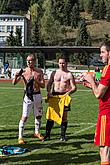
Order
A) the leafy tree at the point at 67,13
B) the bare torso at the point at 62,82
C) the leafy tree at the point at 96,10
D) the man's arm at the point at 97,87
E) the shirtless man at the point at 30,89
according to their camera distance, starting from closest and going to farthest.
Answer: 1. the man's arm at the point at 97,87
2. the shirtless man at the point at 30,89
3. the bare torso at the point at 62,82
4. the leafy tree at the point at 67,13
5. the leafy tree at the point at 96,10

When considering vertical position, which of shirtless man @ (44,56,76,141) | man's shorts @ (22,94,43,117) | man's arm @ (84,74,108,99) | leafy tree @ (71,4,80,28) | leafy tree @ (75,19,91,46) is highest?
man's arm @ (84,74,108,99)

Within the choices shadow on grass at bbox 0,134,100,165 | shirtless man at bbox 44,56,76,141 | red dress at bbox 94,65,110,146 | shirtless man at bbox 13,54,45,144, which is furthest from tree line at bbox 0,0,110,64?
red dress at bbox 94,65,110,146

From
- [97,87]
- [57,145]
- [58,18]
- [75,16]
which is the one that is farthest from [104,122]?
[75,16]

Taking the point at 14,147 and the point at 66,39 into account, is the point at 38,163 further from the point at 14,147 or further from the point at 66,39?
the point at 66,39

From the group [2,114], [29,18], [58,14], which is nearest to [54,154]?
[2,114]

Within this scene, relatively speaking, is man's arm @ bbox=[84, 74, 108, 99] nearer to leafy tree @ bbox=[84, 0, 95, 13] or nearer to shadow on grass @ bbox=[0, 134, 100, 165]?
shadow on grass @ bbox=[0, 134, 100, 165]

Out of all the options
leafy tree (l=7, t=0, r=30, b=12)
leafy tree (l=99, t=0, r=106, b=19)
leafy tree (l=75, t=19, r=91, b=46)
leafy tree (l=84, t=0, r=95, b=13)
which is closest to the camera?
leafy tree (l=75, t=19, r=91, b=46)

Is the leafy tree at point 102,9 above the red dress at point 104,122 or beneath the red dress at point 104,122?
beneath

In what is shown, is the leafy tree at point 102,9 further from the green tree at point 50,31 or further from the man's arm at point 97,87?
the man's arm at point 97,87

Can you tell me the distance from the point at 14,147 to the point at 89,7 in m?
178

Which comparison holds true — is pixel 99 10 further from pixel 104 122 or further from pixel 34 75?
pixel 104 122

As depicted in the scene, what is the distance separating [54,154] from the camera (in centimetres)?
867

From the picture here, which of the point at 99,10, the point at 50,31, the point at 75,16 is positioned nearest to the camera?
the point at 50,31

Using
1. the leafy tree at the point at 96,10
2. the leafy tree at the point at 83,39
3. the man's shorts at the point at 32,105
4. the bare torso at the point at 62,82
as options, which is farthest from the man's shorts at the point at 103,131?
the leafy tree at the point at 96,10
